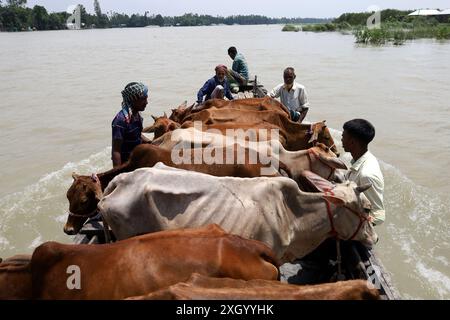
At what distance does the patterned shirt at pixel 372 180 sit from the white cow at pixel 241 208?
0.78 feet

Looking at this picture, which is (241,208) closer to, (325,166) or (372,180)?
(372,180)

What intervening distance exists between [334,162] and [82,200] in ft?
9.06

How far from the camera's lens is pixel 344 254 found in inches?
166

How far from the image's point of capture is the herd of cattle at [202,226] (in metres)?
2.67

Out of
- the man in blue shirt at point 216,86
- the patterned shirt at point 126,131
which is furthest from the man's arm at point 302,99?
the patterned shirt at point 126,131

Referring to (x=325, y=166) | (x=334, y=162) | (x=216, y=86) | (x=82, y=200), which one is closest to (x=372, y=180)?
(x=334, y=162)

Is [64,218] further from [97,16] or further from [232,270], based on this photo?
[97,16]

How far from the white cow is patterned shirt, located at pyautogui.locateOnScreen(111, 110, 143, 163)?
1.34m

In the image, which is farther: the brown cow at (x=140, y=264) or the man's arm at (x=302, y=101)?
the man's arm at (x=302, y=101)

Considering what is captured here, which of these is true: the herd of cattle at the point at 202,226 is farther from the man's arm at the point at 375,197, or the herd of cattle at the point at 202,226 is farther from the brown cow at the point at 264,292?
the man's arm at the point at 375,197

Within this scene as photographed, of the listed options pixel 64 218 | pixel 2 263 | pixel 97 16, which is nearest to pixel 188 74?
pixel 64 218

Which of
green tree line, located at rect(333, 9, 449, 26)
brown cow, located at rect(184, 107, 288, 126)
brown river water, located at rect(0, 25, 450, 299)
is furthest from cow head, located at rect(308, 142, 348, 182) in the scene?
green tree line, located at rect(333, 9, 449, 26)

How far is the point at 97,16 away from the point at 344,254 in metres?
135

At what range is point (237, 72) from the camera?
1242 centimetres
